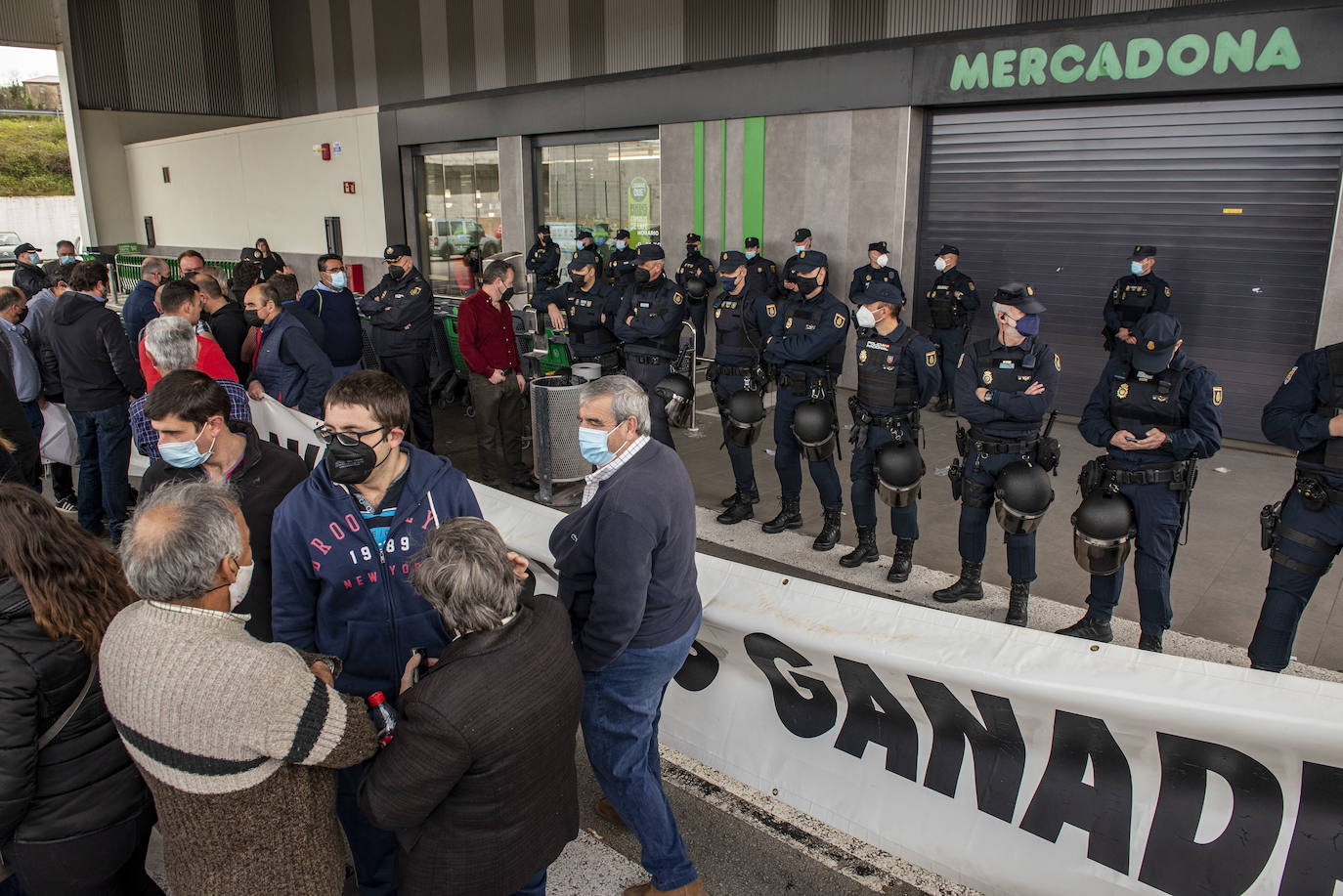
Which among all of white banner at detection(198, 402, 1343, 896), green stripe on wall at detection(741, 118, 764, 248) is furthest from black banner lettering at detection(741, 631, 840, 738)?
green stripe on wall at detection(741, 118, 764, 248)

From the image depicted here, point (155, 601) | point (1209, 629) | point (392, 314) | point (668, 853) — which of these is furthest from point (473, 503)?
point (392, 314)

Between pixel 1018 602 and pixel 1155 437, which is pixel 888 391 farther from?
pixel 1155 437

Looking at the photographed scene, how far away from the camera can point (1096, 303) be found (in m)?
10.3

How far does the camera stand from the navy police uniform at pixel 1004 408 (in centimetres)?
498

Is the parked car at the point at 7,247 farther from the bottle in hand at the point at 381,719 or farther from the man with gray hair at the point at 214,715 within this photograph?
the bottle in hand at the point at 381,719

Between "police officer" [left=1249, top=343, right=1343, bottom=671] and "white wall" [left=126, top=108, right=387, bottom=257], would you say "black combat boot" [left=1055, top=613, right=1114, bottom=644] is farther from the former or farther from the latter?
"white wall" [left=126, top=108, right=387, bottom=257]

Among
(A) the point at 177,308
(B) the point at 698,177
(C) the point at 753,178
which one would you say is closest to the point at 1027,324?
(A) the point at 177,308

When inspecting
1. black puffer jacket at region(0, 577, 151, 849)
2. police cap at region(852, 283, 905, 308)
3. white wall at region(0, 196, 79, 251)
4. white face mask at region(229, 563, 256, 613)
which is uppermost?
white wall at region(0, 196, 79, 251)

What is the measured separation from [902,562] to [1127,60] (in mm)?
6612

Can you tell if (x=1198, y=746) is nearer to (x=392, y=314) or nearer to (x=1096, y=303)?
(x=392, y=314)

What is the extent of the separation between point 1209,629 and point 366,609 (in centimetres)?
480

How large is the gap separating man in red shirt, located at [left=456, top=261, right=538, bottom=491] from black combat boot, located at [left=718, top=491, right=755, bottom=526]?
5.78 feet

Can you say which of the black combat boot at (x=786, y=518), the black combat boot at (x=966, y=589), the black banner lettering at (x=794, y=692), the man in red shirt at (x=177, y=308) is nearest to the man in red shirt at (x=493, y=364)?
the man in red shirt at (x=177, y=308)

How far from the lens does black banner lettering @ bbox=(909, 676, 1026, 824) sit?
284 centimetres
